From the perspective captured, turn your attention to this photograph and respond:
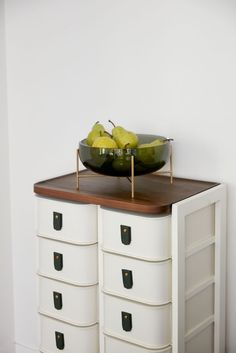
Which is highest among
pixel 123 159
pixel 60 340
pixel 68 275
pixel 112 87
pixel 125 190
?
pixel 112 87

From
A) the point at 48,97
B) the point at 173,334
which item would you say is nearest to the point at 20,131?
the point at 48,97

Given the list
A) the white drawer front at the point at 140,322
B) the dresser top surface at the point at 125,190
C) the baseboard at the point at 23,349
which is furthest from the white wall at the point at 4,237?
the white drawer front at the point at 140,322

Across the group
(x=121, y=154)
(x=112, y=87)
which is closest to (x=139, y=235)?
(x=121, y=154)

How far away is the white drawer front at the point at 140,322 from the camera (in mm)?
2047

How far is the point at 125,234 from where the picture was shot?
2.04 m

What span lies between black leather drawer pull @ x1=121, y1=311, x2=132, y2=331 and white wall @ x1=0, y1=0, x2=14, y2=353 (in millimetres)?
933

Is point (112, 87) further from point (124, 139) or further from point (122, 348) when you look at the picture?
point (122, 348)

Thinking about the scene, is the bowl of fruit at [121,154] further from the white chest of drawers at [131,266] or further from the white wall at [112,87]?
the white wall at [112,87]

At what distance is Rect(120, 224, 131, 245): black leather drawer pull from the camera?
203cm

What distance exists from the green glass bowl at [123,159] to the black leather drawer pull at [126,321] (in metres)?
0.45

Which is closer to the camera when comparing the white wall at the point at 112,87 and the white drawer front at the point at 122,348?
the white drawer front at the point at 122,348

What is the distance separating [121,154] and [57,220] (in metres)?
0.33

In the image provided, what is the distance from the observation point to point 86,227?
84.4 inches

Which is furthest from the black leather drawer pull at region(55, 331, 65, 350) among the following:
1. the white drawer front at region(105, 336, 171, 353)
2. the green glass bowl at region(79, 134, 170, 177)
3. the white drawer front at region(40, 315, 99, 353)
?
the green glass bowl at region(79, 134, 170, 177)
